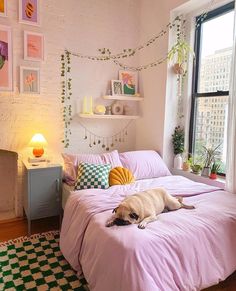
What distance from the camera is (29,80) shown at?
2.89 meters

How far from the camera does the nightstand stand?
8.45ft

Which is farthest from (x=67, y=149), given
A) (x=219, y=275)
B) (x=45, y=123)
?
(x=219, y=275)

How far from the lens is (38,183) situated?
102 inches

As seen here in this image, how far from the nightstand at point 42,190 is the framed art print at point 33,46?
1.26 meters

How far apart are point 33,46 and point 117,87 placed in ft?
3.90

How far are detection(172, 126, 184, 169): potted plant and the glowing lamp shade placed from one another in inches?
66.5

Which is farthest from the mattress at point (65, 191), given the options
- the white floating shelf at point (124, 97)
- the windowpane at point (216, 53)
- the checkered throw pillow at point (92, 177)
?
the windowpane at point (216, 53)

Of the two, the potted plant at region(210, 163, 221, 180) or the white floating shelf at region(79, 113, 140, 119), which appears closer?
the potted plant at region(210, 163, 221, 180)

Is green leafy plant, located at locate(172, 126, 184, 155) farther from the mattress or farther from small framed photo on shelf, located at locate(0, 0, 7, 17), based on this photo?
small framed photo on shelf, located at locate(0, 0, 7, 17)

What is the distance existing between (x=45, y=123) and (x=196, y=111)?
6.42ft

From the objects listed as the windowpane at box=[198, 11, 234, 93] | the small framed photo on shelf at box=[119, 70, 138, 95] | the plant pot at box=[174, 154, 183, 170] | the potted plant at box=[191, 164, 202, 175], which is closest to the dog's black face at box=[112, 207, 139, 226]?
the potted plant at box=[191, 164, 202, 175]

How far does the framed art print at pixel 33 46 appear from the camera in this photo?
283 centimetres

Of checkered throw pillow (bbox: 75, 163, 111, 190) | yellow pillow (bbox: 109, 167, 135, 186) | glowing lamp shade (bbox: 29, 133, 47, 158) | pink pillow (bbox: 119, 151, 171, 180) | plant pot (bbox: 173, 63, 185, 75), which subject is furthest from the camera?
plant pot (bbox: 173, 63, 185, 75)

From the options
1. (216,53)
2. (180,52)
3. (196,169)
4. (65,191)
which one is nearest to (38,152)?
(65,191)
